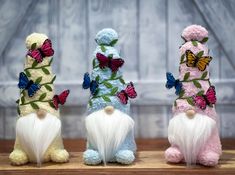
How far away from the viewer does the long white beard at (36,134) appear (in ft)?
3.48

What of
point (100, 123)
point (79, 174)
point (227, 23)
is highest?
point (227, 23)

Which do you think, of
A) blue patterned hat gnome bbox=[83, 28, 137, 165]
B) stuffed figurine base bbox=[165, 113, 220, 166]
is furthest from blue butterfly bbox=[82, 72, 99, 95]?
stuffed figurine base bbox=[165, 113, 220, 166]

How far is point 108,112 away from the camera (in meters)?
1.08

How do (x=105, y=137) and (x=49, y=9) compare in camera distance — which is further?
(x=49, y=9)

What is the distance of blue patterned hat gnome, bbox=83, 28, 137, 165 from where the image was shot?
3.48 ft

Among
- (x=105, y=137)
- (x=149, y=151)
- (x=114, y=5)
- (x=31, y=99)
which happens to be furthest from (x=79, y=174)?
(x=114, y=5)

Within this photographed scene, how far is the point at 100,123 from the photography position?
1067mm

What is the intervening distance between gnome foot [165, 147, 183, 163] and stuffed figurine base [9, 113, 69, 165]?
0.26m

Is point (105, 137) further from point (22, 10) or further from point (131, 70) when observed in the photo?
point (22, 10)

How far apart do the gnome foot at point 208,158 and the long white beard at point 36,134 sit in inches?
14.6

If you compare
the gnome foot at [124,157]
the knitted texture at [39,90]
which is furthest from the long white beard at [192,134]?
the knitted texture at [39,90]

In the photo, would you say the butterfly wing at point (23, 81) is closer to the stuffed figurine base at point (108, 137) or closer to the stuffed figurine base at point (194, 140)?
the stuffed figurine base at point (108, 137)

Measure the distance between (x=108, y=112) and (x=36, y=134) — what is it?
0.61 feet

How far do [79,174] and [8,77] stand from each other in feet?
1.66
